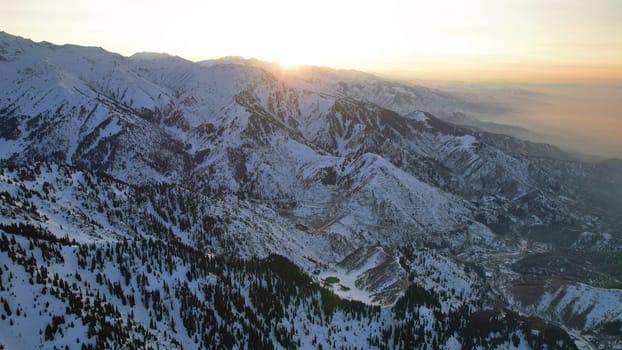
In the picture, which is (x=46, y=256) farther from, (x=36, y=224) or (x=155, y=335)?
(x=155, y=335)

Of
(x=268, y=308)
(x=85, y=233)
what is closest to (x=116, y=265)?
(x=85, y=233)

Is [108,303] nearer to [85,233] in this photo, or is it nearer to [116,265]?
[116,265]

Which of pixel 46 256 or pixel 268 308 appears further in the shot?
pixel 268 308

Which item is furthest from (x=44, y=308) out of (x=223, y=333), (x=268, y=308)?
(x=268, y=308)

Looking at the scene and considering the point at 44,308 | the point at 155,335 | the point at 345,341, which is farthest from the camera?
the point at 345,341

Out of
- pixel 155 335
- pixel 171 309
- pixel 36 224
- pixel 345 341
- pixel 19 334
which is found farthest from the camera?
pixel 345 341

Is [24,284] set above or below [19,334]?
above

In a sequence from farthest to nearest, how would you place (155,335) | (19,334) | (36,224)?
(36,224) → (155,335) → (19,334)

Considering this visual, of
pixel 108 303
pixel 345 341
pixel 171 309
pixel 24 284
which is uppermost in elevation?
pixel 24 284

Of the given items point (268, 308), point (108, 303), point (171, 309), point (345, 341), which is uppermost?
point (108, 303)
